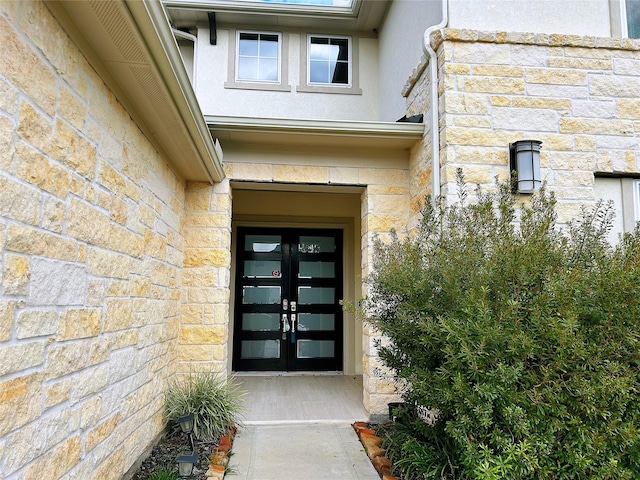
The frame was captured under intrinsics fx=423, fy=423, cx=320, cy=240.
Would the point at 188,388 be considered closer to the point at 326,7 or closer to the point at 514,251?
the point at 514,251

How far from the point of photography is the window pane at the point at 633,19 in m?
4.02

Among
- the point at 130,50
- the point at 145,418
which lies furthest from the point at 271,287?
the point at 130,50

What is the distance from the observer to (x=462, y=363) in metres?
2.41

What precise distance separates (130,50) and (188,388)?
112 inches

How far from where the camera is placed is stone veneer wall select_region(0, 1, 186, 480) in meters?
1.54

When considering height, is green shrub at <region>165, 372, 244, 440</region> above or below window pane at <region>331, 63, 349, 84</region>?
below

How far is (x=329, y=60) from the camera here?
21.2ft

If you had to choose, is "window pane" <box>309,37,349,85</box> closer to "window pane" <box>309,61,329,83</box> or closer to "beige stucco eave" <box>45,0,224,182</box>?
"window pane" <box>309,61,329,83</box>

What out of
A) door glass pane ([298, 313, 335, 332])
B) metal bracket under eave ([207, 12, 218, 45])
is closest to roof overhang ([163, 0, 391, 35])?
metal bracket under eave ([207, 12, 218, 45])

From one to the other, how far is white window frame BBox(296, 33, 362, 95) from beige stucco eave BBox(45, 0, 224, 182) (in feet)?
11.1

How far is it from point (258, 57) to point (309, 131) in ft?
9.48

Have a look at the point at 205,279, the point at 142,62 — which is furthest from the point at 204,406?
the point at 142,62

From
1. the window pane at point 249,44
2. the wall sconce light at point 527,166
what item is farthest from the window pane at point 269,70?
the wall sconce light at point 527,166

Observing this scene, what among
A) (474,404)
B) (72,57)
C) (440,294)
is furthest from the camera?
(440,294)
